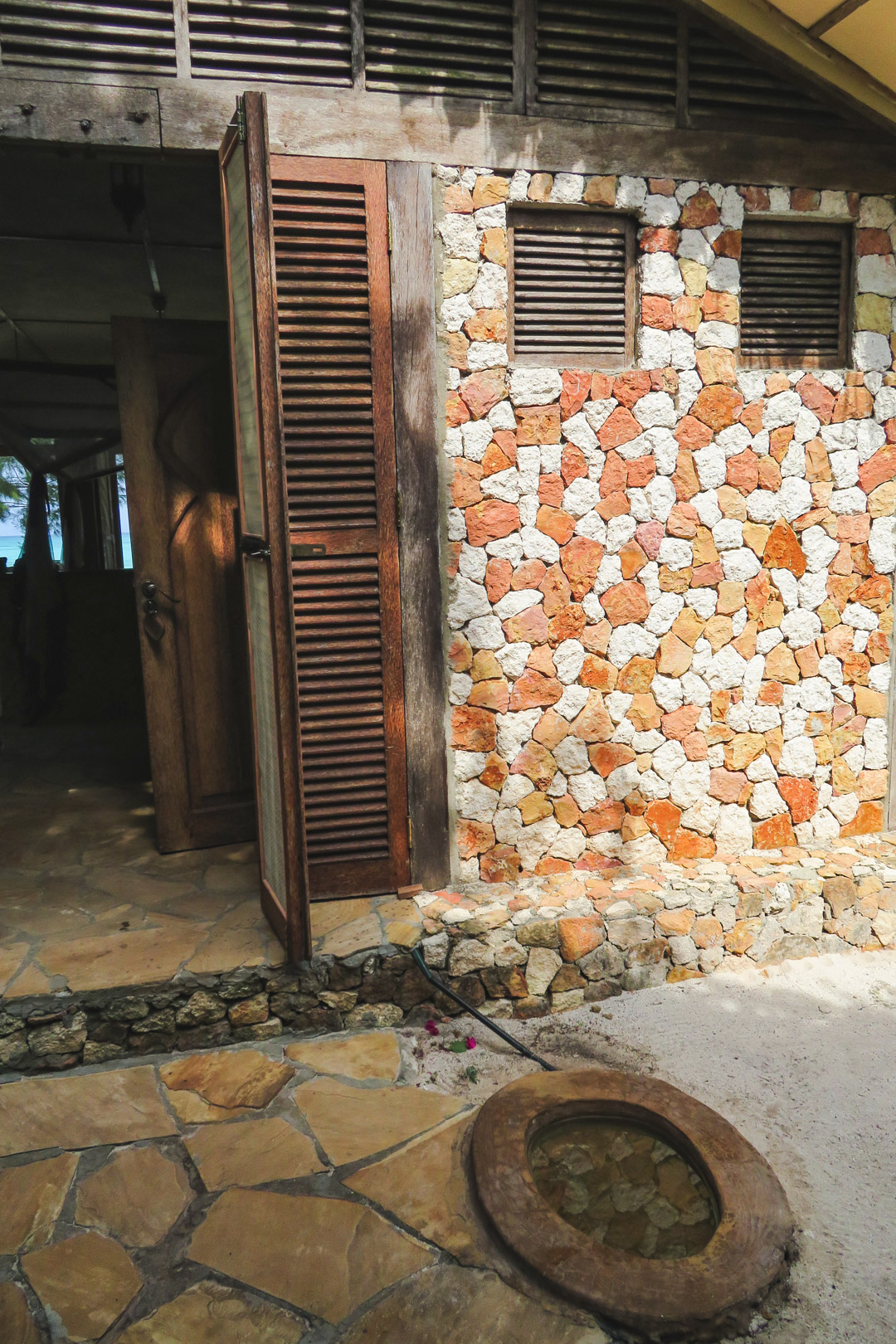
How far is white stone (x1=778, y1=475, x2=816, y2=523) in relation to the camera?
3879mm

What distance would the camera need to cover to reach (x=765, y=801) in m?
4.07

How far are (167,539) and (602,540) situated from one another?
2.03 m

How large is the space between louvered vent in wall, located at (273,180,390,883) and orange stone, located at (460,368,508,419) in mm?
405

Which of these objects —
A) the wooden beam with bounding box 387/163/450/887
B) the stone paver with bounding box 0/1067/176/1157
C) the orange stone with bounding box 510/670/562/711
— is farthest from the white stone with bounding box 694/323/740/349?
the stone paver with bounding box 0/1067/176/1157

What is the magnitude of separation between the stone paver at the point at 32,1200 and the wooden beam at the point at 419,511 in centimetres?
166

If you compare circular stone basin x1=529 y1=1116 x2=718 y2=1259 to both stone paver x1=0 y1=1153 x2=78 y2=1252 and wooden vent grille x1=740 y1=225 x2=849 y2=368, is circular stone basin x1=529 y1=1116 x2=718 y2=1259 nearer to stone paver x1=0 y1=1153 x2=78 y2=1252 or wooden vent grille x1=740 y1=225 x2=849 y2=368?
stone paver x1=0 y1=1153 x2=78 y2=1252

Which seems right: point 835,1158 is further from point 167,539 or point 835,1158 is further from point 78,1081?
point 167,539

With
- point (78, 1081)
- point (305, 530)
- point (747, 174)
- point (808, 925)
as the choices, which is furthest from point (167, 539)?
point (808, 925)

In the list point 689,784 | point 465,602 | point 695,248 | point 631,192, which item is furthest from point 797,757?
point 631,192

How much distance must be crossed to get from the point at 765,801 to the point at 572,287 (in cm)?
248

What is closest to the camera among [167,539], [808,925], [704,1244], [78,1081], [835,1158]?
[704,1244]

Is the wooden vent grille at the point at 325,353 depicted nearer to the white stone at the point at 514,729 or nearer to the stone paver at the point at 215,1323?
the white stone at the point at 514,729

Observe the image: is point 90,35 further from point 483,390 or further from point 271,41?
point 483,390

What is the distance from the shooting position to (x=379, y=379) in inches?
134
